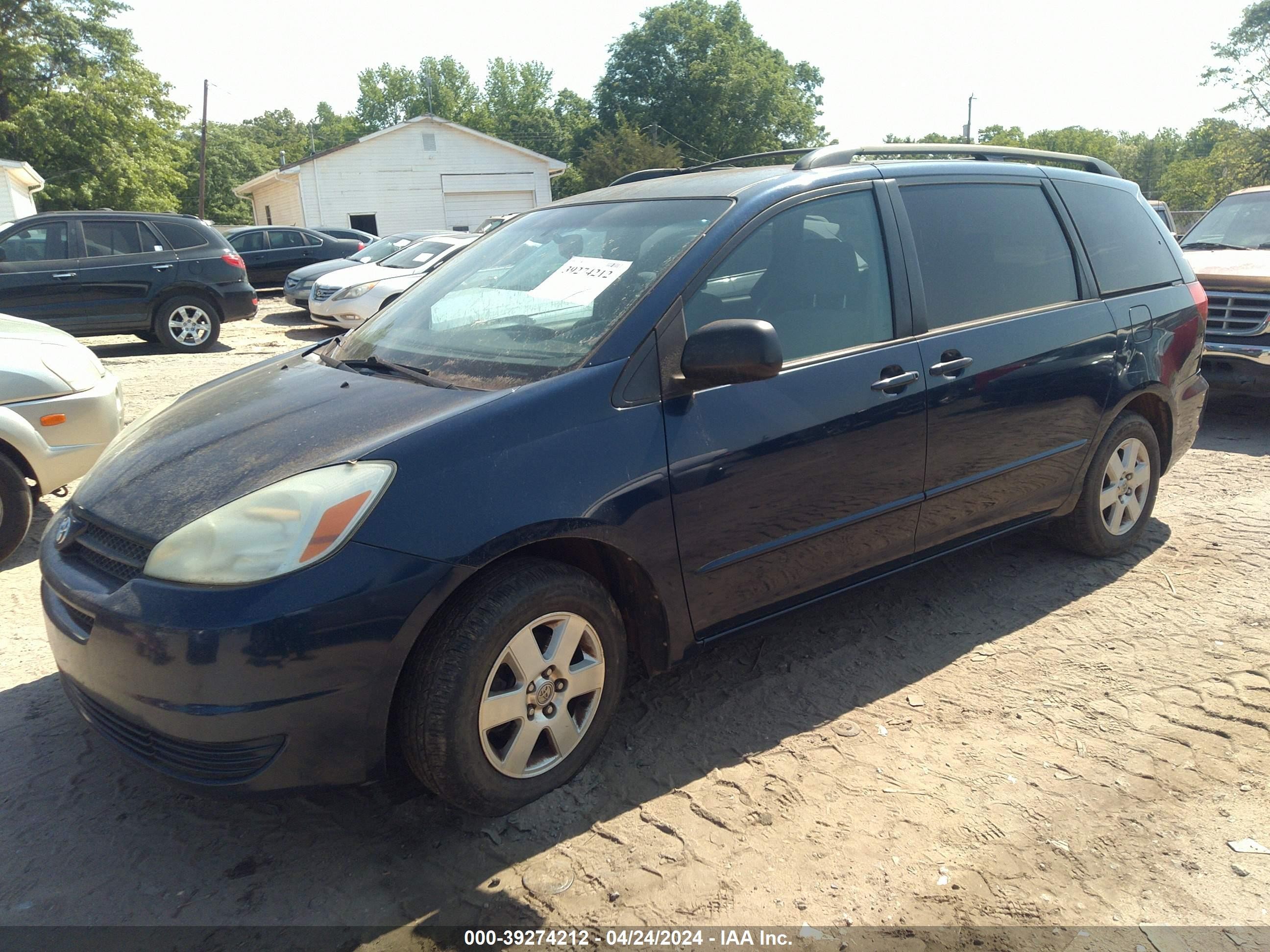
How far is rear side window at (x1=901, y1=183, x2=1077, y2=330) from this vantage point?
3.66 metres

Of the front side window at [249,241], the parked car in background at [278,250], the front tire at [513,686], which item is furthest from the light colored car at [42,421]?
the front side window at [249,241]

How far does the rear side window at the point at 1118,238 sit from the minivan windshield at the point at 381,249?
1286 centimetres

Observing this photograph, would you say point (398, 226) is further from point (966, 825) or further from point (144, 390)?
point (966, 825)

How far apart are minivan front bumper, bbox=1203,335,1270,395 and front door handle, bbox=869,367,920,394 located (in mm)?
5123

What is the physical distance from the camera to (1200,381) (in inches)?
193

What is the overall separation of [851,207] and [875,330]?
48 centimetres

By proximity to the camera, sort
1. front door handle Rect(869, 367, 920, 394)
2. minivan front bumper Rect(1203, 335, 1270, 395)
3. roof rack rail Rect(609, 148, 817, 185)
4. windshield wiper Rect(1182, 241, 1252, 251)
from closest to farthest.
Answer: front door handle Rect(869, 367, 920, 394), roof rack rail Rect(609, 148, 817, 185), minivan front bumper Rect(1203, 335, 1270, 395), windshield wiper Rect(1182, 241, 1252, 251)

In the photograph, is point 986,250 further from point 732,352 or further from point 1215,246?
point 1215,246

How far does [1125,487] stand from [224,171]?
270 feet

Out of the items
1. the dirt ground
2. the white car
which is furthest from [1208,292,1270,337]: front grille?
the white car

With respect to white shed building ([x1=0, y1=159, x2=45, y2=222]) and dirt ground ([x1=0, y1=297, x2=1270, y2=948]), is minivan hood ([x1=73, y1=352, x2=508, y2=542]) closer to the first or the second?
dirt ground ([x1=0, y1=297, x2=1270, y2=948])

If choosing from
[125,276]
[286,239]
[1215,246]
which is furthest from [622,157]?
[1215,246]

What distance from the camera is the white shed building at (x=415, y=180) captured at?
32938 mm

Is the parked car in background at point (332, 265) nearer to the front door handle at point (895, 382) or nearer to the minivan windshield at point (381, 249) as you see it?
the minivan windshield at point (381, 249)
